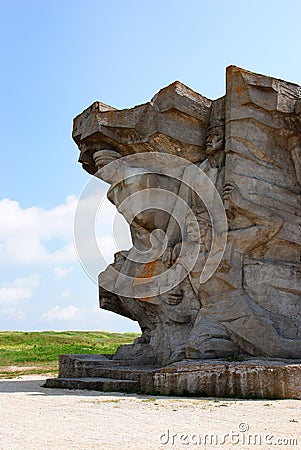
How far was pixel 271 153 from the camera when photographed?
11305 millimetres

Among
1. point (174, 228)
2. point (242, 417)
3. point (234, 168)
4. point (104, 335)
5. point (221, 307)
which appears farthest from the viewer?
point (104, 335)

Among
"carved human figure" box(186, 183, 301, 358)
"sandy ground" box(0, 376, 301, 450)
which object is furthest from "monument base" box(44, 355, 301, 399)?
"carved human figure" box(186, 183, 301, 358)

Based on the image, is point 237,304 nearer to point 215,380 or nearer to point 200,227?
point 200,227

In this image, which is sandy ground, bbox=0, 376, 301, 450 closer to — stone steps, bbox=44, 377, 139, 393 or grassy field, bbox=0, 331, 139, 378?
stone steps, bbox=44, 377, 139, 393

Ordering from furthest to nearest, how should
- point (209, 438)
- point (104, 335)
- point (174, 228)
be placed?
point (104, 335), point (174, 228), point (209, 438)

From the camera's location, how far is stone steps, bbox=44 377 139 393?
9.36m

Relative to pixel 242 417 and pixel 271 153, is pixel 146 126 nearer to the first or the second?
pixel 271 153

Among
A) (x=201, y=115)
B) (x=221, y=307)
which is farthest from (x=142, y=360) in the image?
(x=201, y=115)

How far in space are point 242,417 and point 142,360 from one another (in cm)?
568

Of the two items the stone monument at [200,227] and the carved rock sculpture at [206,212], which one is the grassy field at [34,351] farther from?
the carved rock sculpture at [206,212]

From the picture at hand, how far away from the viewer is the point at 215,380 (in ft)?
27.8

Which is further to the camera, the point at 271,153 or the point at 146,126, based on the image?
the point at 146,126

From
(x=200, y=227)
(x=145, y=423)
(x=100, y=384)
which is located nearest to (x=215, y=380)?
(x=100, y=384)

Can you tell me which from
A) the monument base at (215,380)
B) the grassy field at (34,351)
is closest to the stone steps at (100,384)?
the monument base at (215,380)
